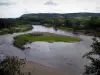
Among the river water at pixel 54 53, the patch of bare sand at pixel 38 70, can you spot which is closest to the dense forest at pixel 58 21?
the river water at pixel 54 53

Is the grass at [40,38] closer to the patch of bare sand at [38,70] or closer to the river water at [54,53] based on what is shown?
the river water at [54,53]

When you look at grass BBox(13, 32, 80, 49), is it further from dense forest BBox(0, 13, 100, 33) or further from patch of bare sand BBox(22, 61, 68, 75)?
patch of bare sand BBox(22, 61, 68, 75)

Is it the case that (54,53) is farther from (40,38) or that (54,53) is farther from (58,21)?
Result: (40,38)

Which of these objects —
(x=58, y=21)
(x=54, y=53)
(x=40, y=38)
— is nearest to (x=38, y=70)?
(x=54, y=53)

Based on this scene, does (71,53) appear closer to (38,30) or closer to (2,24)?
(38,30)

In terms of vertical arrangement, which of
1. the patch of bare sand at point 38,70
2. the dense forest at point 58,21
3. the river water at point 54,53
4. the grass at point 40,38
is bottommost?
the patch of bare sand at point 38,70

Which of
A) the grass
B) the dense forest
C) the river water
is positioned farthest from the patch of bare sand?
the grass
